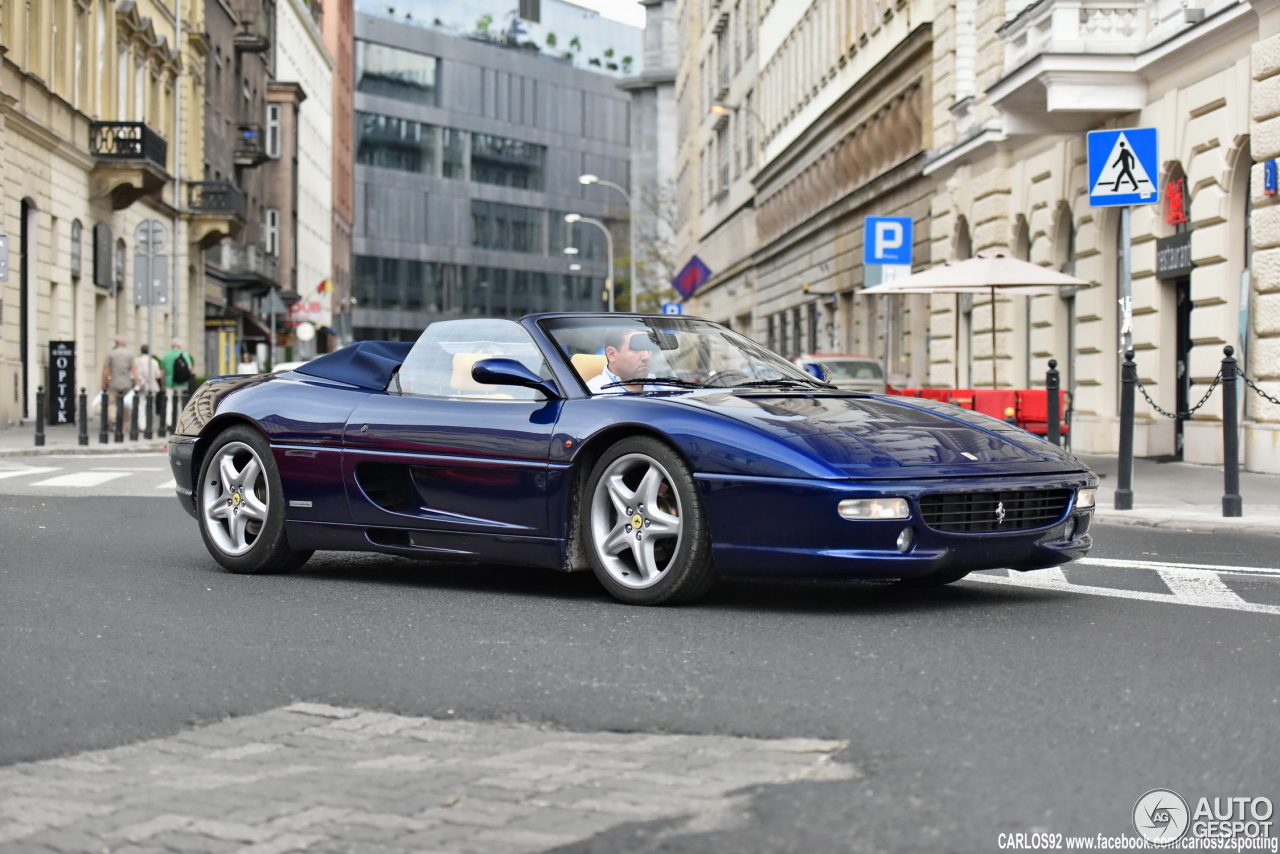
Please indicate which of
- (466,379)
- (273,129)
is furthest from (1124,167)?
(273,129)

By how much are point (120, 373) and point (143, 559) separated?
821 inches

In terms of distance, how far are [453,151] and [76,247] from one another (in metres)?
72.8

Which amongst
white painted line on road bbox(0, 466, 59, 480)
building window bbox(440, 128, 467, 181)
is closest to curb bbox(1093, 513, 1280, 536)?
white painted line on road bbox(0, 466, 59, 480)

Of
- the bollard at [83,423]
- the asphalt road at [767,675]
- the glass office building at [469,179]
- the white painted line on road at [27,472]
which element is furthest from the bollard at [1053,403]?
the glass office building at [469,179]

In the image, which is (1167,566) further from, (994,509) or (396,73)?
(396,73)

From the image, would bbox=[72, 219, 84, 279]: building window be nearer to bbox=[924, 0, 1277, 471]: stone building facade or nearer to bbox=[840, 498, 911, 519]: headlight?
bbox=[924, 0, 1277, 471]: stone building facade

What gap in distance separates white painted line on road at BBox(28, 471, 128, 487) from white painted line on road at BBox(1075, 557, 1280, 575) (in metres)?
10.2

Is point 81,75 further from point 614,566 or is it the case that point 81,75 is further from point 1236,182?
point 614,566

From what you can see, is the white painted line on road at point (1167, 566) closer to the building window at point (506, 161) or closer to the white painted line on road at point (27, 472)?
the white painted line on road at point (27, 472)

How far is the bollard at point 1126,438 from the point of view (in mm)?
13359

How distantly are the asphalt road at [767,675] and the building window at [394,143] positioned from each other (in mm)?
97752

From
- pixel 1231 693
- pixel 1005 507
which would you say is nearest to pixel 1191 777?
pixel 1231 693

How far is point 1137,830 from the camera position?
355 cm

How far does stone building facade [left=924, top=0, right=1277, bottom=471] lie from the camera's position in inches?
749
